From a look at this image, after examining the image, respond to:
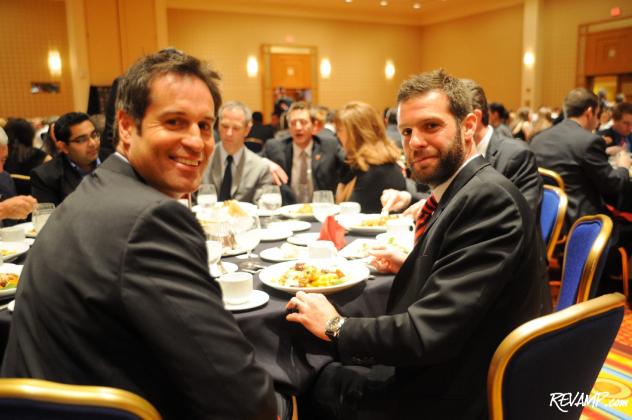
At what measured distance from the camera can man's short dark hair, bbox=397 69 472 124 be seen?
5.48 feet

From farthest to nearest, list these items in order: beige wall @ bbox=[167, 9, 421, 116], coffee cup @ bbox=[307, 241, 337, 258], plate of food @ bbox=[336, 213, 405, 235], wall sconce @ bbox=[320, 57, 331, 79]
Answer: wall sconce @ bbox=[320, 57, 331, 79], beige wall @ bbox=[167, 9, 421, 116], plate of food @ bbox=[336, 213, 405, 235], coffee cup @ bbox=[307, 241, 337, 258]

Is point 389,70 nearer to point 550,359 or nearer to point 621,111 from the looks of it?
point 621,111

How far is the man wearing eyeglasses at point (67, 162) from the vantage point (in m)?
3.41

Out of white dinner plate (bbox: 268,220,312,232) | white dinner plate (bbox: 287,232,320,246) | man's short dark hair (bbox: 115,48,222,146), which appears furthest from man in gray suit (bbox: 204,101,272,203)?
man's short dark hair (bbox: 115,48,222,146)

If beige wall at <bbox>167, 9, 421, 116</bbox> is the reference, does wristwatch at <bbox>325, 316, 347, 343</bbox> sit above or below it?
below

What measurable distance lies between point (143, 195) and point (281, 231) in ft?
5.31

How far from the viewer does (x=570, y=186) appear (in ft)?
13.6

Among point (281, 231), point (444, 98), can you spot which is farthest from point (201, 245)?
point (281, 231)

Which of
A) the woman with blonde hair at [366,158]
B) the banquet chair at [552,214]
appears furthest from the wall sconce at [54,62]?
the banquet chair at [552,214]

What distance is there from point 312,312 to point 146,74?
2.61 feet

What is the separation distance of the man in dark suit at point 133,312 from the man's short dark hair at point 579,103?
13.3 feet

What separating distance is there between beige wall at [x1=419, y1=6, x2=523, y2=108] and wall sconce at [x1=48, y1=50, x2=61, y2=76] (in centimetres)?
942

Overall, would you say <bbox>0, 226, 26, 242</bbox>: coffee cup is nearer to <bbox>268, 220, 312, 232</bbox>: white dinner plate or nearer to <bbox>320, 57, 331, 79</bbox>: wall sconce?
<bbox>268, 220, 312, 232</bbox>: white dinner plate

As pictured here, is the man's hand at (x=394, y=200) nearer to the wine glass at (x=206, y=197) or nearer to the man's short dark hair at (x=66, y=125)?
the wine glass at (x=206, y=197)
